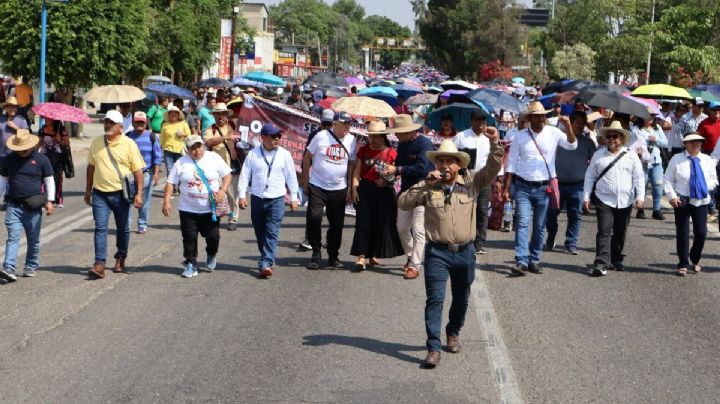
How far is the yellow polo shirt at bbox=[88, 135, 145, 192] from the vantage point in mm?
11969

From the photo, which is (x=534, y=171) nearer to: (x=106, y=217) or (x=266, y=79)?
(x=106, y=217)

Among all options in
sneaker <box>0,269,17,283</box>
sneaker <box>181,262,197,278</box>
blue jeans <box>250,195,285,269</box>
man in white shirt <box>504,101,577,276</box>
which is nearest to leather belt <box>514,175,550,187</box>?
man in white shirt <box>504,101,577,276</box>

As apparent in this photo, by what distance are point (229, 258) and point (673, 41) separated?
2827 centimetres

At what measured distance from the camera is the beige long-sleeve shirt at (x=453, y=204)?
836 centimetres

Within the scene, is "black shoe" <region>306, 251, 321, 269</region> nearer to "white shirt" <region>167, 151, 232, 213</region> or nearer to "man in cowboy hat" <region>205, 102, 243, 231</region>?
"white shirt" <region>167, 151, 232, 213</region>

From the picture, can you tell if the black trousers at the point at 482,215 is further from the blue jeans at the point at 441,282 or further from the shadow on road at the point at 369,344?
the blue jeans at the point at 441,282

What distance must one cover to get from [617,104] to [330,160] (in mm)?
4799

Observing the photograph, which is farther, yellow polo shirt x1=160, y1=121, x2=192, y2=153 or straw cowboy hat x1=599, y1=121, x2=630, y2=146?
yellow polo shirt x1=160, y1=121, x2=192, y2=153

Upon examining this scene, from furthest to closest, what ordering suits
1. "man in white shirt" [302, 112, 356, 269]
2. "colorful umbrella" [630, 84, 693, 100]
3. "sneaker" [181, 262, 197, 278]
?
"colorful umbrella" [630, 84, 693, 100]
"man in white shirt" [302, 112, 356, 269]
"sneaker" [181, 262, 197, 278]

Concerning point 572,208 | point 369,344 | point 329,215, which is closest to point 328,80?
point 572,208

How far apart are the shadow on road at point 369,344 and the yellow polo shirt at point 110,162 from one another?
3769 mm

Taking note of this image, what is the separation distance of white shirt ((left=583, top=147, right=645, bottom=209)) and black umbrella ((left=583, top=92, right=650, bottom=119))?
2492mm

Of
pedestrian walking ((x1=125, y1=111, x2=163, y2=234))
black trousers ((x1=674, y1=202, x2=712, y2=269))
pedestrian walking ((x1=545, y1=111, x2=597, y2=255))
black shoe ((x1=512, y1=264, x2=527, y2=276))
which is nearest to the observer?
black shoe ((x1=512, y1=264, x2=527, y2=276))

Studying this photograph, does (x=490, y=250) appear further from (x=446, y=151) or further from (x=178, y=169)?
(x=446, y=151)
